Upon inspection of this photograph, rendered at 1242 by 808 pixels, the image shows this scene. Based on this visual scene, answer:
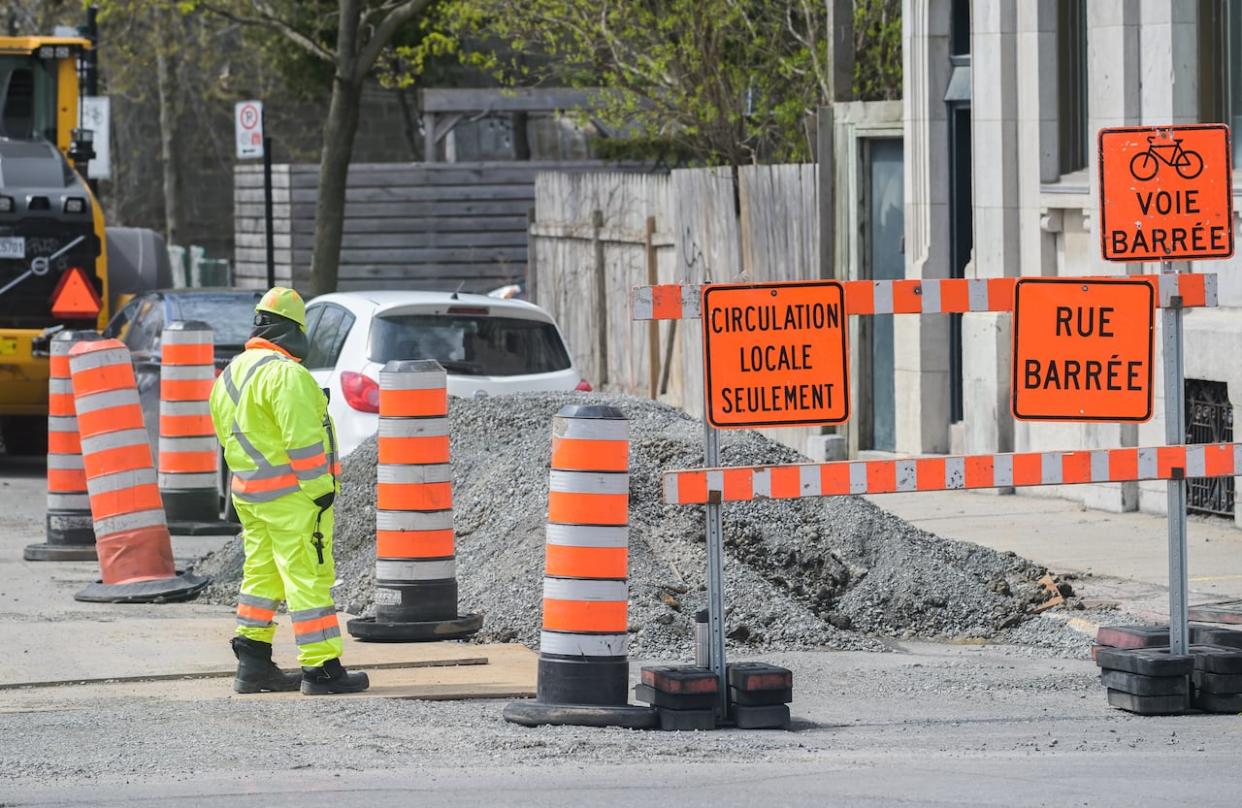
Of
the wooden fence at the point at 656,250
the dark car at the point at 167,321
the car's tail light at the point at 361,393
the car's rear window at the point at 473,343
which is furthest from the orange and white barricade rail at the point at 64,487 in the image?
the wooden fence at the point at 656,250

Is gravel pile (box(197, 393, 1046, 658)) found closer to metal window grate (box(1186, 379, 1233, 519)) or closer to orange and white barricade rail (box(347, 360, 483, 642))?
orange and white barricade rail (box(347, 360, 483, 642))

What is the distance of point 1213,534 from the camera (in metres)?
12.7

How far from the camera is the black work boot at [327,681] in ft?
27.7

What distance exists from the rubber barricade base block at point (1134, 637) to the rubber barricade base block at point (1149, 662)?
0.14 m

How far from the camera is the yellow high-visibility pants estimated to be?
833 cm

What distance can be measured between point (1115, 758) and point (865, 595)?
3.10 meters

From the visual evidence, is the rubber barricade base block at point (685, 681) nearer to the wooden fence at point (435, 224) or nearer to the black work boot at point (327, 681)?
the black work boot at point (327, 681)

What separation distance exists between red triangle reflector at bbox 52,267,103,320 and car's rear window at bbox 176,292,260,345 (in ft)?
3.66

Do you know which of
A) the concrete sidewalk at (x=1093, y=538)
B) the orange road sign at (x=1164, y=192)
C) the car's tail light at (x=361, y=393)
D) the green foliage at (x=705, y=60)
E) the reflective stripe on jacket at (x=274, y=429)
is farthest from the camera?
the green foliage at (x=705, y=60)

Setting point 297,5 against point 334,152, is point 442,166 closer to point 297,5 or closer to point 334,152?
point 334,152

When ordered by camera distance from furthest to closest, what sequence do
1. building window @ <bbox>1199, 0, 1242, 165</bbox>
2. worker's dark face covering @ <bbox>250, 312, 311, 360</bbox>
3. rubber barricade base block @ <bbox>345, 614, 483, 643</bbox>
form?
building window @ <bbox>1199, 0, 1242, 165</bbox>
rubber barricade base block @ <bbox>345, 614, 483, 643</bbox>
worker's dark face covering @ <bbox>250, 312, 311, 360</bbox>

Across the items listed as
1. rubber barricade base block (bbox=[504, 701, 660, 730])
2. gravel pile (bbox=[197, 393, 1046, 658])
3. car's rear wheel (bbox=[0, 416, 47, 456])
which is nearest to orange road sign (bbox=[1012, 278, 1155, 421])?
rubber barricade base block (bbox=[504, 701, 660, 730])

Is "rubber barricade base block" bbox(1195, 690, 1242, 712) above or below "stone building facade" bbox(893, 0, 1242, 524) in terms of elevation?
below

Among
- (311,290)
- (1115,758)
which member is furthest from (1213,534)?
(311,290)
